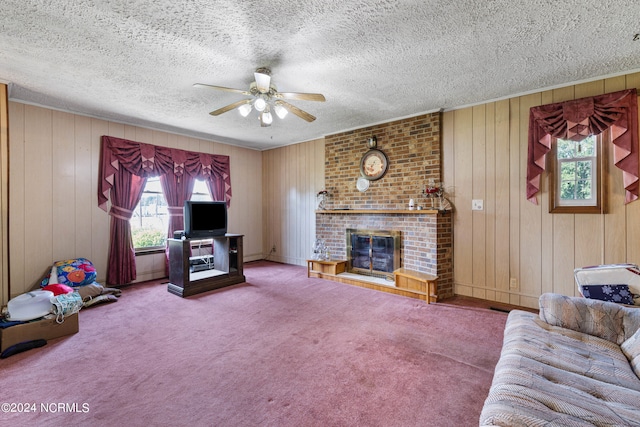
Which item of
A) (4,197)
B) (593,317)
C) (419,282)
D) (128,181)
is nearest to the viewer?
(593,317)

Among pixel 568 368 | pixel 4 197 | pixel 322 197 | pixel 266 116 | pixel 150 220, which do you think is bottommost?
pixel 568 368

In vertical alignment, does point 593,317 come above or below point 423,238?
below

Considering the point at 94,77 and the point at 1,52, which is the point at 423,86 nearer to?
the point at 94,77

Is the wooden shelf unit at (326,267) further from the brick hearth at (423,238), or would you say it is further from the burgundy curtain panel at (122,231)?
the burgundy curtain panel at (122,231)

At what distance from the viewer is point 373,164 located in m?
4.54

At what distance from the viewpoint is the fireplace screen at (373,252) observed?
13.8ft

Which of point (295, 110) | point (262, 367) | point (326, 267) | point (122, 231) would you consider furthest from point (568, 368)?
point (122, 231)

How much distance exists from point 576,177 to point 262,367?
3712 mm

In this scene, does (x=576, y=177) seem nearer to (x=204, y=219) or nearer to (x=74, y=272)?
(x=204, y=219)

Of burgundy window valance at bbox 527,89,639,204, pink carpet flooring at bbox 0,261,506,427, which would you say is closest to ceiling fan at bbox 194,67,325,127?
pink carpet flooring at bbox 0,261,506,427

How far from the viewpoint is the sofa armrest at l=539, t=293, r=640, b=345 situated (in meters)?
1.70

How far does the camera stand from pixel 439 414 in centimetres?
162

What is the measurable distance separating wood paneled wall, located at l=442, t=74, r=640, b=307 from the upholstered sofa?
152 centimetres

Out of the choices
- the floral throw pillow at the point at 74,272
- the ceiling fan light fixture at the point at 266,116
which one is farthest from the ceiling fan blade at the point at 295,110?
the floral throw pillow at the point at 74,272
